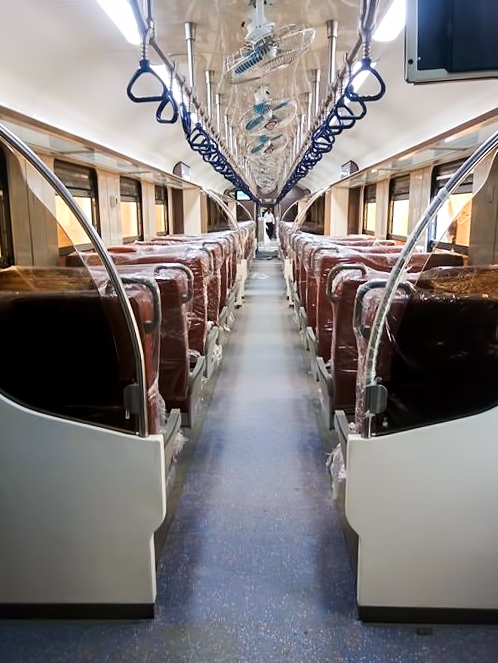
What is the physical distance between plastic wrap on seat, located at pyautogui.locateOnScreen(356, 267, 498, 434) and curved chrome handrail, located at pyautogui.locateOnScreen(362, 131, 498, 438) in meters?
0.20

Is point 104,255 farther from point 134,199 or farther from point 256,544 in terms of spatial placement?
point 134,199

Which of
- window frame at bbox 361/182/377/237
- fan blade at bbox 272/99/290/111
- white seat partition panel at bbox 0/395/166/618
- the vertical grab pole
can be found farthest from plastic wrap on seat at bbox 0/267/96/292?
window frame at bbox 361/182/377/237

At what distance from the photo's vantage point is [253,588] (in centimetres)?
213

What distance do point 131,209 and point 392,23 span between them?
5413mm

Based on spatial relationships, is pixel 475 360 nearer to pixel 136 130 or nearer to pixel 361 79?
pixel 361 79

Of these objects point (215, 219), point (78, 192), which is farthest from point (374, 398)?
point (215, 219)

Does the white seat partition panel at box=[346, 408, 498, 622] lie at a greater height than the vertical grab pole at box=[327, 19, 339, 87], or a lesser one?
lesser

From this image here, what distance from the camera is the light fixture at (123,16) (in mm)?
3062

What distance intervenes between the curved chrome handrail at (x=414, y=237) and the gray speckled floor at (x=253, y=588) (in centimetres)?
71

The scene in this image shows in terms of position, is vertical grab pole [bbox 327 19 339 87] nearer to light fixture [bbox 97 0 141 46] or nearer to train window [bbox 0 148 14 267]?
light fixture [bbox 97 0 141 46]

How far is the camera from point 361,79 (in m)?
5.11

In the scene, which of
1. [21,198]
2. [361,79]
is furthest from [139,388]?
[361,79]

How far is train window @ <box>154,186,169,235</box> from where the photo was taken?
1010 centimetres

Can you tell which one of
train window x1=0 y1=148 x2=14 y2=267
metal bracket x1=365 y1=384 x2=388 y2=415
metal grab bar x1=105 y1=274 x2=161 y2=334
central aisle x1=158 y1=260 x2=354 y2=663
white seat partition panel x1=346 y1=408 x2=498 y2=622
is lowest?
central aisle x1=158 y1=260 x2=354 y2=663
